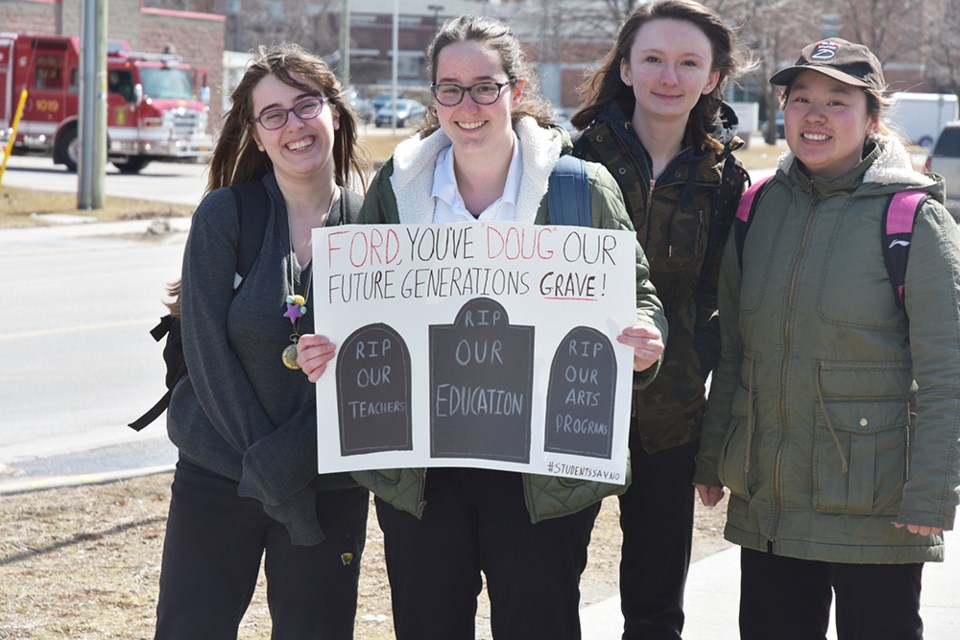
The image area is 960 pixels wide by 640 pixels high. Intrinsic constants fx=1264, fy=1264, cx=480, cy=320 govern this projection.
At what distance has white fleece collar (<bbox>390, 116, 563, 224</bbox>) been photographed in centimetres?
322

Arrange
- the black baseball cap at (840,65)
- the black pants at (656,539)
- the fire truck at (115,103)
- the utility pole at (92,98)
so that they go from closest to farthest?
the black baseball cap at (840,65) < the black pants at (656,539) < the utility pole at (92,98) < the fire truck at (115,103)

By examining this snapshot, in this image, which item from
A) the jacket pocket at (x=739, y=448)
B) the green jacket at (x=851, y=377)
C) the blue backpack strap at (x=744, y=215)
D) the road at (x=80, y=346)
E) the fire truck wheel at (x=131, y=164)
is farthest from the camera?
the fire truck wheel at (x=131, y=164)

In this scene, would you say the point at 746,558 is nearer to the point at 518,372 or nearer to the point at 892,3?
the point at 518,372

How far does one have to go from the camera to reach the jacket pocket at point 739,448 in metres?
3.45

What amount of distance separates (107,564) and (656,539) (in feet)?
8.15

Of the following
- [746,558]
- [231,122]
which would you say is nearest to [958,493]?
[746,558]

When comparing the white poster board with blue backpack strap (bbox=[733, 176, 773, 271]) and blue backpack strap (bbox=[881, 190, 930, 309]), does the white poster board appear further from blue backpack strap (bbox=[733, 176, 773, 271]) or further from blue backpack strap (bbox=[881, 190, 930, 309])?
blue backpack strap (bbox=[881, 190, 930, 309])

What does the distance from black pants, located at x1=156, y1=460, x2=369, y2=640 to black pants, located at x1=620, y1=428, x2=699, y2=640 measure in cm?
94

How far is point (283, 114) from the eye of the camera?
3436 mm

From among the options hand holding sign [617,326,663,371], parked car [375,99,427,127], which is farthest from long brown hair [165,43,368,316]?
parked car [375,99,427,127]

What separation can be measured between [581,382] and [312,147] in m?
0.99

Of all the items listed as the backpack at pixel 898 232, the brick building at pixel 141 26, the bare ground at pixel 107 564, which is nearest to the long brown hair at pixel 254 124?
the backpack at pixel 898 232

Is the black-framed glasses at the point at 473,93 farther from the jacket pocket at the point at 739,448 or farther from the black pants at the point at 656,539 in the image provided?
the black pants at the point at 656,539

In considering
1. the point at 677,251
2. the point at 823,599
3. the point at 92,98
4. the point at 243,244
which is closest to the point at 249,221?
the point at 243,244
